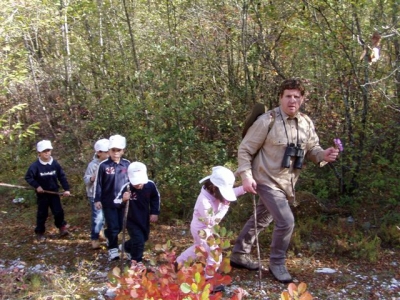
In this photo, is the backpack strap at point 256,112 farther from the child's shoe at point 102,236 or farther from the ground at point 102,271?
the child's shoe at point 102,236

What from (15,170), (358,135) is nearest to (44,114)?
(15,170)

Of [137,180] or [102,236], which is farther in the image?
[102,236]

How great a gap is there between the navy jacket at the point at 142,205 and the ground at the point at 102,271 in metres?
0.61

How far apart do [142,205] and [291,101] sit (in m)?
1.97

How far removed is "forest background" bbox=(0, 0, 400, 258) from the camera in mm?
6414

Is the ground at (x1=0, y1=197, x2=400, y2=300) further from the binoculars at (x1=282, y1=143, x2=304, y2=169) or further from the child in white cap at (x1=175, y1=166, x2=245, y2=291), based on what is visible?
the binoculars at (x1=282, y1=143, x2=304, y2=169)

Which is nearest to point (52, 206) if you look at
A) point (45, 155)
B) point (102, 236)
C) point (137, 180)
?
point (45, 155)

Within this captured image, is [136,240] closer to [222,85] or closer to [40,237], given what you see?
[40,237]

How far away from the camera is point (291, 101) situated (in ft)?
15.1

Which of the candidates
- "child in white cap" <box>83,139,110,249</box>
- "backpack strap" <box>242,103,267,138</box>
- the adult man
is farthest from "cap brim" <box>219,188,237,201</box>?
"child in white cap" <box>83,139,110,249</box>

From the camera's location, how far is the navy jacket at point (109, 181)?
587 cm

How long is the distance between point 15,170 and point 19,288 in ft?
20.1

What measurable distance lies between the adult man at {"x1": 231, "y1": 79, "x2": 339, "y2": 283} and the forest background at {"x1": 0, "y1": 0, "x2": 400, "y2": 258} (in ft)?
5.23

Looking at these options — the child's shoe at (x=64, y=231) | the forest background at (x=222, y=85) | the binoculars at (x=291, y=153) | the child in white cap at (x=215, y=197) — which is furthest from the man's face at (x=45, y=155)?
the binoculars at (x=291, y=153)
